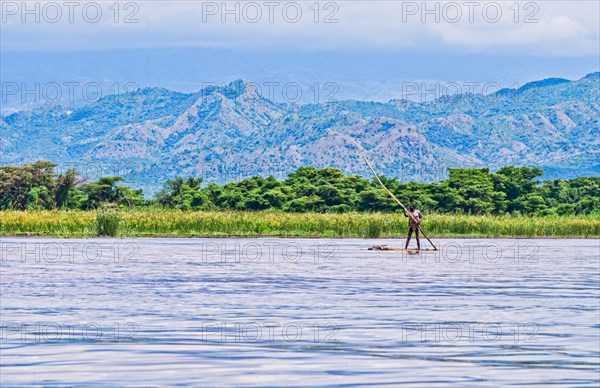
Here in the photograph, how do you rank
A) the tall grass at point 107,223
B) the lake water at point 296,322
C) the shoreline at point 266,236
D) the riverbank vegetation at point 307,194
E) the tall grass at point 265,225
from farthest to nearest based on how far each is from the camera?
the riverbank vegetation at point 307,194 < the tall grass at point 265,225 < the shoreline at point 266,236 < the tall grass at point 107,223 < the lake water at point 296,322

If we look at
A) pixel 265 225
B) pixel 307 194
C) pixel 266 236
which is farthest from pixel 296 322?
pixel 307 194

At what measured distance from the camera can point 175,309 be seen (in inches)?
916

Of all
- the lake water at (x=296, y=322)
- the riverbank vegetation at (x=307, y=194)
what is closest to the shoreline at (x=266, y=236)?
the lake water at (x=296, y=322)

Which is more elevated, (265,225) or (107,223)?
(107,223)

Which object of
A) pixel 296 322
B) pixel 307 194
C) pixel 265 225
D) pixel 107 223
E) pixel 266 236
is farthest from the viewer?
pixel 307 194

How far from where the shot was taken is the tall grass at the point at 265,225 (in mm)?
58406

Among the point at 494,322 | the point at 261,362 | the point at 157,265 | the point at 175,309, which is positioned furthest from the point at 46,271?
the point at 261,362

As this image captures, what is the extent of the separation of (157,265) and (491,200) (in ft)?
251

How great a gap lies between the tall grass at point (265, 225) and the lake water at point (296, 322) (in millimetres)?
18926

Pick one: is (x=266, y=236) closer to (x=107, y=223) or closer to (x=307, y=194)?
(x=107, y=223)

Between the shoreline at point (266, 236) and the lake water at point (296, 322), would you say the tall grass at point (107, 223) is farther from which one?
the lake water at point (296, 322)

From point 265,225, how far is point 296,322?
40.5 m

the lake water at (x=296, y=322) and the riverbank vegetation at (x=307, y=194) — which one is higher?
the riverbank vegetation at (x=307, y=194)

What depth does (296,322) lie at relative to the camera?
2119 centimetres
